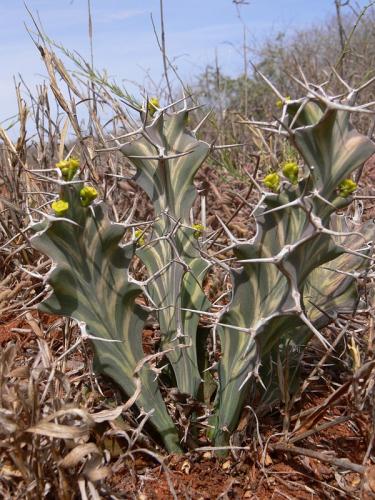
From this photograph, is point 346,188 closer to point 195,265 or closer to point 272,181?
point 272,181

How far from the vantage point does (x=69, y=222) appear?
4.61 feet

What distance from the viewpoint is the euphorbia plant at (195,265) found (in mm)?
1329

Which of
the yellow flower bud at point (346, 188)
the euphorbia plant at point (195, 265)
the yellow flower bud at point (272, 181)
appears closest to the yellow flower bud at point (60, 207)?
the euphorbia plant at point (195, 265)

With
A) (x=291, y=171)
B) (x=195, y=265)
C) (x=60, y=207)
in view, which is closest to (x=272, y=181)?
(x=291, y=171)

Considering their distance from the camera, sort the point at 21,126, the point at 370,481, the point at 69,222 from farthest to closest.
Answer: the point at 21,126 → the point at 370,481 → the point at 69,222

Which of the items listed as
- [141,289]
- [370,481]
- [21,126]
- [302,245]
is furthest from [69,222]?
[21,126]

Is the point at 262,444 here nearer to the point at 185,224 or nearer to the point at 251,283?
the point at 251,283

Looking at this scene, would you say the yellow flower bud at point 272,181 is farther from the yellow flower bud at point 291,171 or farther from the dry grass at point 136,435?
the dry grass at point 136,435

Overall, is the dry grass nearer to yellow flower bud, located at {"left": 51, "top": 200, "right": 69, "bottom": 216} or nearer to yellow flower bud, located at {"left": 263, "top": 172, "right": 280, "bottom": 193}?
yellow flower bud, located at {"left": 51, "top": 200, "right": 69, "bottom": 216}

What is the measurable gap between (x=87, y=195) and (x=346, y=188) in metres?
0.55

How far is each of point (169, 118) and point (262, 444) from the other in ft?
2.79

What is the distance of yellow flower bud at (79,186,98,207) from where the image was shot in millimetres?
1408

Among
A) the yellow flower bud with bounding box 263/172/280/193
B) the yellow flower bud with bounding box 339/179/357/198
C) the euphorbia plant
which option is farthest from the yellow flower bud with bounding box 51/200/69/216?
the yellow flower bud with bounding box 339/179/357/198

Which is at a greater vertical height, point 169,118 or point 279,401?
point 169,118
